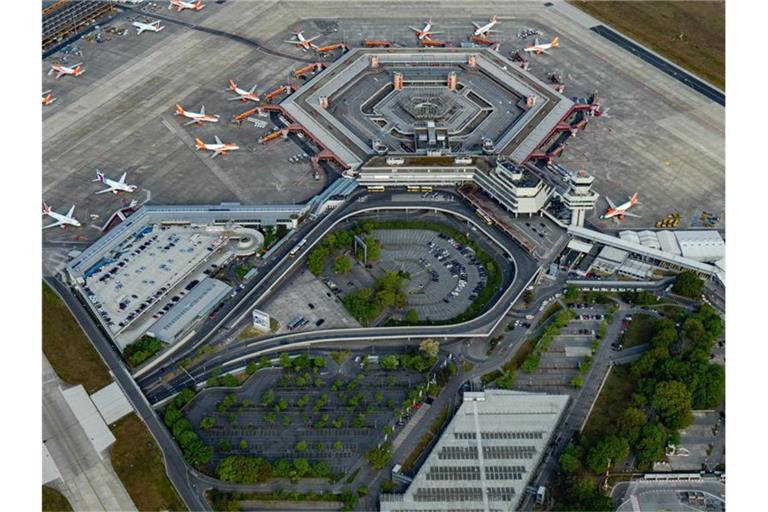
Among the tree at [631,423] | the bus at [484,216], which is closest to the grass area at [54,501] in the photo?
the tree at [631,423]

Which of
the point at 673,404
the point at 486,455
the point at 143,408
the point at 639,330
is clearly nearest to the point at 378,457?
the point at 486,455

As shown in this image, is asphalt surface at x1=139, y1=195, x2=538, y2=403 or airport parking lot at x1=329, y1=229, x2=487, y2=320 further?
airport parking lot at x1=329, y1=229, x2=487, y2=320

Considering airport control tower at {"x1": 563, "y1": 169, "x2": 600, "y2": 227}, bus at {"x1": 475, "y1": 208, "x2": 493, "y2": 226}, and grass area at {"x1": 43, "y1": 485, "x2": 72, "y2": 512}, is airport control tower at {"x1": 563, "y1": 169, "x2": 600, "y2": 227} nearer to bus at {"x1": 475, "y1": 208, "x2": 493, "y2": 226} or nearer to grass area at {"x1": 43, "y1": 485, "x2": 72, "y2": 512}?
bus at {"x1": 475, "y1": 208, "x2": 493, "y2": 226}

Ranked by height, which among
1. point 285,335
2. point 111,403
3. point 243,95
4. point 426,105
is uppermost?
point 243,95

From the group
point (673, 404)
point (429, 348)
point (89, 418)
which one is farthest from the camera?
point (429, 348)

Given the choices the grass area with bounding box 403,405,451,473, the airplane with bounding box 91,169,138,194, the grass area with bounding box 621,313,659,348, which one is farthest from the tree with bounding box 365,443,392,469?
the airplane with bounding box 91,169,138,194

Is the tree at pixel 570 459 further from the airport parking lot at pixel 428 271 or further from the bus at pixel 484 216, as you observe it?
the bus at pixel 484 216

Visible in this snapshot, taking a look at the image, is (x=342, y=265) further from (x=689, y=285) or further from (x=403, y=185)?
(x=689, y=285)
